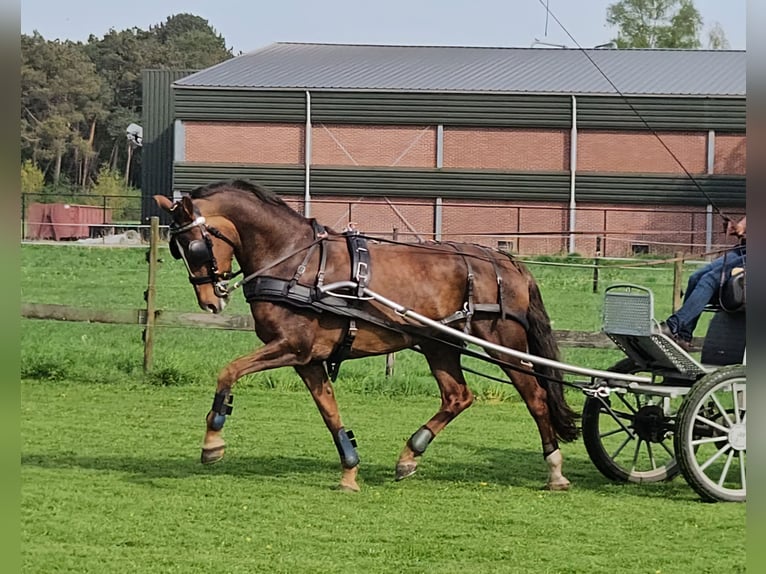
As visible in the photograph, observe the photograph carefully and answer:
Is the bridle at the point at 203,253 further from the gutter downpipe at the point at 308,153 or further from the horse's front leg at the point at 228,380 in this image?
the gutter downpipe at the point at 308,153

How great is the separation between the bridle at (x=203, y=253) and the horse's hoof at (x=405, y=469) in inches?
67.6

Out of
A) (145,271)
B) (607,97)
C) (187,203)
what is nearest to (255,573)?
(187,203)

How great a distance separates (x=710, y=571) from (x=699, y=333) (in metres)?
11.0

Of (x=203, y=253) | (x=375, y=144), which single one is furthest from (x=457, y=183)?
(x=203, y=253)

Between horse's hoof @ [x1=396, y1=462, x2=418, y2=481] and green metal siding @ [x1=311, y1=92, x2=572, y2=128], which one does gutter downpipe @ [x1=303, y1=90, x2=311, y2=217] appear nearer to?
green metal siding @ [x1=311, y1=92, x2=572, y2=128]

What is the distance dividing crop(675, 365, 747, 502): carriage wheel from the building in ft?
96.4

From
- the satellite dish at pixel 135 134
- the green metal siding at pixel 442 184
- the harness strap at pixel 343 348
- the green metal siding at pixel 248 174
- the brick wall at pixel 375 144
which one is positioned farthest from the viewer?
the satellite dish at pixel 135 134

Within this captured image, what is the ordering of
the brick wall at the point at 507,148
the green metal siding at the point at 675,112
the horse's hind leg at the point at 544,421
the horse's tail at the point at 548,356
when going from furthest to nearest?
the brick wall at the point at 507,148 → the green metal siding at the point at 675,112 → the horse's tail at the point at 548,356 → the horse's hind leg at the point at 544,421

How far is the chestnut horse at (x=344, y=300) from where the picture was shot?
771 cm

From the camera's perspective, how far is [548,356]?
8414 mm

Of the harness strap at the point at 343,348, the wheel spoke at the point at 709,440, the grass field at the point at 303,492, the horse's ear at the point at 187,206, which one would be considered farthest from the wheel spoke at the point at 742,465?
the horse's ear at the point at 187,206

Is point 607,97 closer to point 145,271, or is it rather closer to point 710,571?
point 145,271

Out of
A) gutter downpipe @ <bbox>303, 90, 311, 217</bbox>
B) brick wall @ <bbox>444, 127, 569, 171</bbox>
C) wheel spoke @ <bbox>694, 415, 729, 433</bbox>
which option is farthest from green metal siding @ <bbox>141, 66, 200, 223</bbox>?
wheel spoke @ <bbox>694, 415, 729, 433</bbox>

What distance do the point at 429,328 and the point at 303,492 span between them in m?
1.43
